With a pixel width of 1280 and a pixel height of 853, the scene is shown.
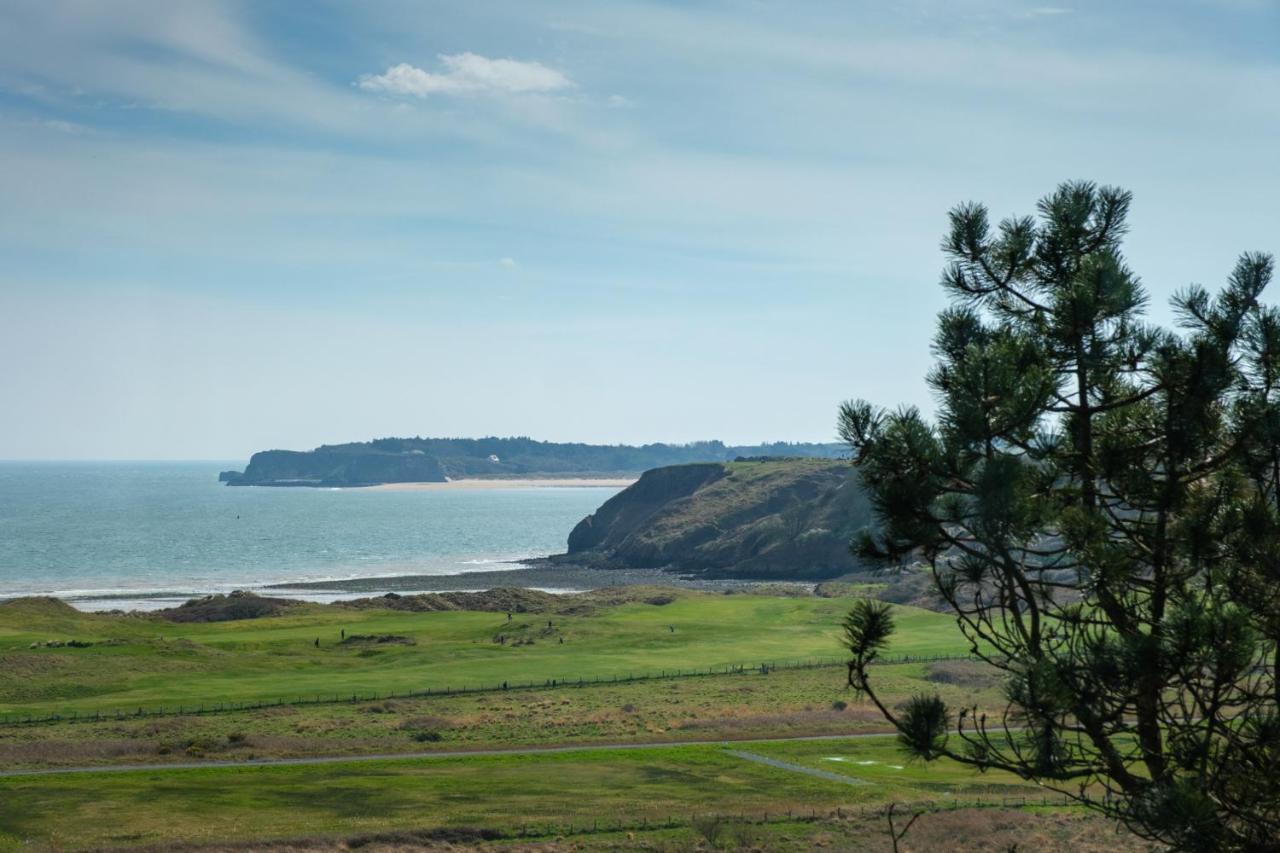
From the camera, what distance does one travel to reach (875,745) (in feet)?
183

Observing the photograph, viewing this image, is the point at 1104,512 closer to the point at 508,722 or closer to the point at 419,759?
the point at 419,759

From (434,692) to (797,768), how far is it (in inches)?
1056

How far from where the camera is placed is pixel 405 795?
4469 cm

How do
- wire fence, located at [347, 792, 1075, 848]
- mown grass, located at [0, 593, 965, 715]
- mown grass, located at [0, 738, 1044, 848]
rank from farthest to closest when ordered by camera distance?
mown grass, located at [0, 593, 965, 715]
mown grass, located at [0, 738, 1044, 848]
wire fence, located at [347, 792, 1075, 848]

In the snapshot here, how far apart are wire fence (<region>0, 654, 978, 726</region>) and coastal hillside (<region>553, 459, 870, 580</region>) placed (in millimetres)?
67847

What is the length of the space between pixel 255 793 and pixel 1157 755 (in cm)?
4141

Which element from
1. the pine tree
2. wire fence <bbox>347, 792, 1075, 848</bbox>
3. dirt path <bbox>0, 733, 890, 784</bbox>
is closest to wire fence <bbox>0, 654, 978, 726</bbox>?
dirt path <bbox>0, 733, 890, 784</bbox>

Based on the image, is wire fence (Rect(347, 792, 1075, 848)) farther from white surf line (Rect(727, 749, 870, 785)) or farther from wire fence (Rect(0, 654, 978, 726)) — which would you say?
wire fence (Rect(0, 654, 978, 726))

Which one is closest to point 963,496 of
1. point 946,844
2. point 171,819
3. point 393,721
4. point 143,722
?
point 946,844

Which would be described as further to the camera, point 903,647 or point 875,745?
point 903,647

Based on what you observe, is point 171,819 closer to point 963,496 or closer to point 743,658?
point 963,496

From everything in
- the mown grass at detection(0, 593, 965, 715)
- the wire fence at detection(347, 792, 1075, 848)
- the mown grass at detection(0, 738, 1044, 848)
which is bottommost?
the mown grass at detection(0, 593, 965, 715)

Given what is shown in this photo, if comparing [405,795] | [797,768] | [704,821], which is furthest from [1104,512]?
[797,768]

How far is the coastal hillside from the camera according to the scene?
525 ft
